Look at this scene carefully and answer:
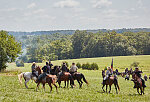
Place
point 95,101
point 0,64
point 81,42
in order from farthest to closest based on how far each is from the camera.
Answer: point 81,42
point 0,64
point 95,101

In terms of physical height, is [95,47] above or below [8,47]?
above

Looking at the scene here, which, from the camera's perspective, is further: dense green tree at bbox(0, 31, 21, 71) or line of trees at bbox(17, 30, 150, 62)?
line of trees at bbox(17, 30, 150, 62)

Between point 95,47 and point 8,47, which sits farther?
point 95,47

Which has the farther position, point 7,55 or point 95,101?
point 7,55

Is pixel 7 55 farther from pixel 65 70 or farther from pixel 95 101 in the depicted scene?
pixel 95 101

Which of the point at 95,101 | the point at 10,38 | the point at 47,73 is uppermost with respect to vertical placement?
the point at 10,38

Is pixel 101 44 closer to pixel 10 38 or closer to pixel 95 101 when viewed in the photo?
pixel 10 38

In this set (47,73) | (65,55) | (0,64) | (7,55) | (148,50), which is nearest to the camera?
(47,73)

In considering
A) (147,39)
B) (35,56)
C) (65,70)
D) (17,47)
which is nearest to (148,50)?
(147,39)

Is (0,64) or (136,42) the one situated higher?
(136,42)

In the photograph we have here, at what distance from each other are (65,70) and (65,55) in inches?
4781

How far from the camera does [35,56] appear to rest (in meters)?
150

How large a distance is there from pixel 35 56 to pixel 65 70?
129m

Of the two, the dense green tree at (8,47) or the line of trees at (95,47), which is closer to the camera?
the dense green tree at (8,47)
